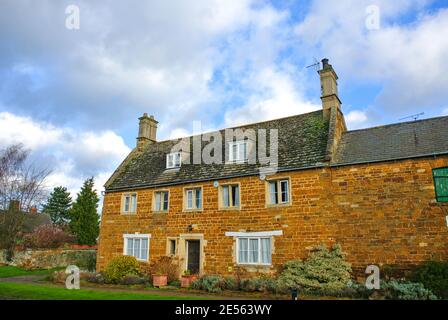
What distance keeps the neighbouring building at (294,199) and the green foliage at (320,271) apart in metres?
0.50

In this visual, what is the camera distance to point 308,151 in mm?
17219

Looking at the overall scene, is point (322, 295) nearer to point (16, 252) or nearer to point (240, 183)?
point (240, 183)

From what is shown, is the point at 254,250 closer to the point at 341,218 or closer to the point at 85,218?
the point at 341,218

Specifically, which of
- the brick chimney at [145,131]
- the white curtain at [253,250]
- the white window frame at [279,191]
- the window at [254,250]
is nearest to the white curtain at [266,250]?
the window at [254,250]

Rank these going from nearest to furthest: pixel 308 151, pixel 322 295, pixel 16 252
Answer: pixel 322 295, pixel 308 151, pixel 16 252

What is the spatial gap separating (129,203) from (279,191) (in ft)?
34.2

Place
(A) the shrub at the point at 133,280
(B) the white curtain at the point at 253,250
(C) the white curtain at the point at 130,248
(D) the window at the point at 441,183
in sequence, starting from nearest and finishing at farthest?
(D) the window at the point at 441,183
(B) the white curtain at the point at 253,250
(A) the shrub at the point at 133,280
(C) the white curtain at the point at 130,248

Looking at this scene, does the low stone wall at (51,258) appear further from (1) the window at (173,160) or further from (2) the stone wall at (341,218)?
(2) the stone wall at (341,218)

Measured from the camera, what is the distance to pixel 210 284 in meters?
15.9

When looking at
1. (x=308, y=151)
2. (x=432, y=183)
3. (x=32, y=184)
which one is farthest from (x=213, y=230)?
(x=32, y=184)

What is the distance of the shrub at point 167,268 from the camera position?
18.0 meters

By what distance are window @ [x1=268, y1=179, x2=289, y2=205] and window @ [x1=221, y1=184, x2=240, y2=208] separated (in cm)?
187

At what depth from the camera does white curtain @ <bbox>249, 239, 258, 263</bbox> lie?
1678 cm
